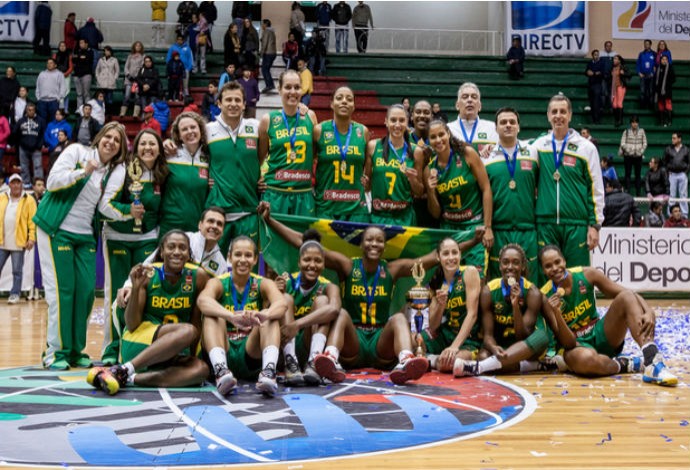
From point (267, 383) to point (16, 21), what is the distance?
18.3 m

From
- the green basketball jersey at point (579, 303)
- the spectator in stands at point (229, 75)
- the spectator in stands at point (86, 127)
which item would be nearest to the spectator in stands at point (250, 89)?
the spectator in stands at point (229, 75)

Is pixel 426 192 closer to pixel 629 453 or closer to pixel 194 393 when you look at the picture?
pixel 194 393

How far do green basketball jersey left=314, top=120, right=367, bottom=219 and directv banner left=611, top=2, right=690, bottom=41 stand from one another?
55.0 ft

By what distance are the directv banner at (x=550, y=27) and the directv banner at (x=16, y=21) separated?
1169 centimetres

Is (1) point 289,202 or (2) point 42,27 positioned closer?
(1) point 289,202

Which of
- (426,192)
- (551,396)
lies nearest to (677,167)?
(426,192)

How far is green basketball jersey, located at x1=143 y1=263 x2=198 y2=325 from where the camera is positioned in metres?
5.80

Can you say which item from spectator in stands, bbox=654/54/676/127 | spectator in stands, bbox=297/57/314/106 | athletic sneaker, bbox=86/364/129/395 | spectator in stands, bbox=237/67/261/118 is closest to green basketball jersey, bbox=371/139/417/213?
athletic sneaker, bbox=86/364/129/395

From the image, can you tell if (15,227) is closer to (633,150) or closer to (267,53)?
(267,53)

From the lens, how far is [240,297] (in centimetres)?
589

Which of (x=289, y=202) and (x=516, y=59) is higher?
(x=516, y=59)

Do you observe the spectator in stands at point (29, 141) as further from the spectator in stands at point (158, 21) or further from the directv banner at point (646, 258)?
the directv banner at point (646, 258)

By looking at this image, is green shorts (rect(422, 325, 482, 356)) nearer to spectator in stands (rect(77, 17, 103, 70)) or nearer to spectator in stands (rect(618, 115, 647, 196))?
spectator in stands (rect(618, 115, 647, 196))

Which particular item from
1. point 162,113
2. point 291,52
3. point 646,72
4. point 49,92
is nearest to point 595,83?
point 646,72
